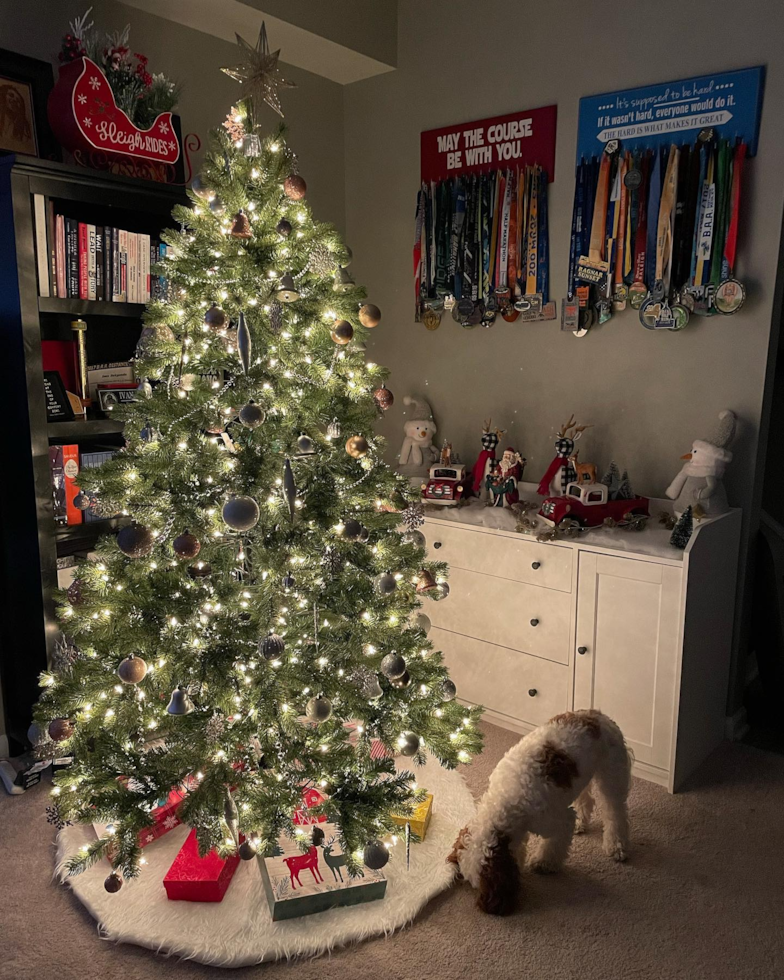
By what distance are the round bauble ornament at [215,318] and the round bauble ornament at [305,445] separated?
305 mm

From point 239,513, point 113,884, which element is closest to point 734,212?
point 239,513

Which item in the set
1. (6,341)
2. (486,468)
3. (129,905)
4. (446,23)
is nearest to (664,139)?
(446,23)

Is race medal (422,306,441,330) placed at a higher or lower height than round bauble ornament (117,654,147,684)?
higher

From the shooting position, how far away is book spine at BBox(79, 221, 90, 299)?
230cm

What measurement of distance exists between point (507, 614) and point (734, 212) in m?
1.47

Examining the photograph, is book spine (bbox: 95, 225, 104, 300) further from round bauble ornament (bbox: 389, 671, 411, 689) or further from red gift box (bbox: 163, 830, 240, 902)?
red gift box (bbox: 163, 830, 240, 902)

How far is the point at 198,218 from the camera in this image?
182 cm

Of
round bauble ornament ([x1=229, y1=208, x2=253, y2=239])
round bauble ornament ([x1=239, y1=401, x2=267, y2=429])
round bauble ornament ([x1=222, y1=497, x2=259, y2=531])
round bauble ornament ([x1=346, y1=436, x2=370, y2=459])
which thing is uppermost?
round bauble ornament ([x1=229, y1=208, x2=253, y2=239])

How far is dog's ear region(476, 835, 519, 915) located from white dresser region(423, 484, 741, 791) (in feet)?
2.48

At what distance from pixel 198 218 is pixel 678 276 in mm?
1571

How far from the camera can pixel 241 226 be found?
1.74m

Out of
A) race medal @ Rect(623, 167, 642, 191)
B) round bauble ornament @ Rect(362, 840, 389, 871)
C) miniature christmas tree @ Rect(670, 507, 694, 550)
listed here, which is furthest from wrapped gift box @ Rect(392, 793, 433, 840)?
race medal @ Rect(623, 167, 642, 191)

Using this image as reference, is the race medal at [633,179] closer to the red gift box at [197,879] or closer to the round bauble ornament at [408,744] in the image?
the round bauble ornament at [408,744]

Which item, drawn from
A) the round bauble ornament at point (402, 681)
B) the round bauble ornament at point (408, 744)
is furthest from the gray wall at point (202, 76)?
the round bauble ornament at point (408, 744)
